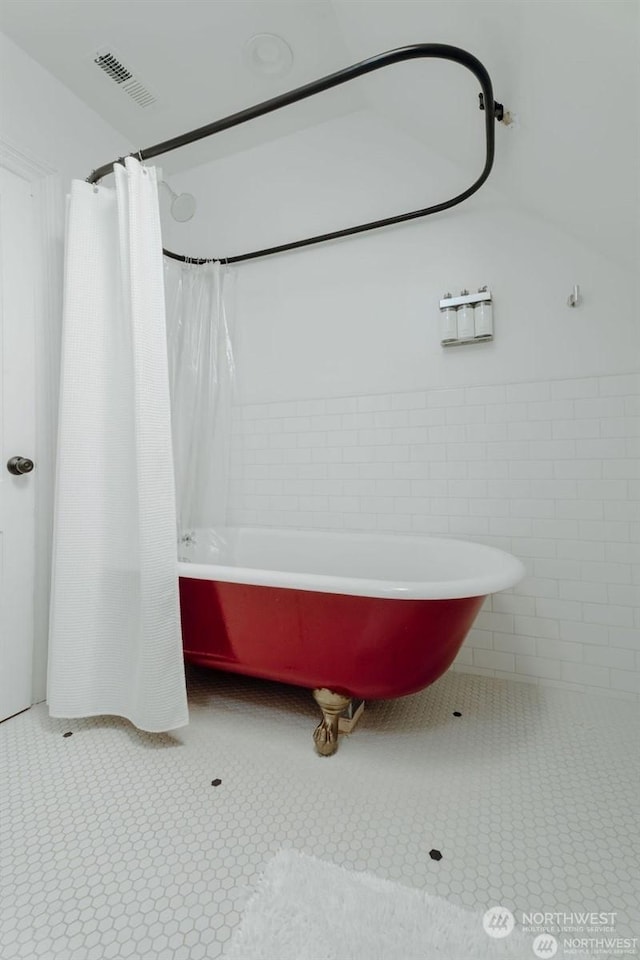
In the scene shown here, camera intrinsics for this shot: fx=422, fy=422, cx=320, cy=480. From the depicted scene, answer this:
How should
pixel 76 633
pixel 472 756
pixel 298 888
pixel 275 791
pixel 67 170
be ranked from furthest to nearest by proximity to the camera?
pixel 67 170, pixel 76 633, pixel 472 756, pixel 275 791, pixel 298 888

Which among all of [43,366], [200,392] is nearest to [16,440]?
[43,366]

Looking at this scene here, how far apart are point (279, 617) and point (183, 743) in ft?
1.84

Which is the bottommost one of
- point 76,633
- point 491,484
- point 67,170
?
point 76,633

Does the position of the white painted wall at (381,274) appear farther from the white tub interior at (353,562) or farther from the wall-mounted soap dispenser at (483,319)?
the white tub interior at (353,562)

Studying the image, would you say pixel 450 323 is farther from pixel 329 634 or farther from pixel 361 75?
pixel 329 634

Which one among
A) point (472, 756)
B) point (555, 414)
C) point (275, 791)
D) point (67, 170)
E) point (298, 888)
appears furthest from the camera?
point (67, 170)

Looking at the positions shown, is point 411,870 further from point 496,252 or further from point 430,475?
point 496,252

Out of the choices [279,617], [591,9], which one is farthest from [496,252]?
[279,617]

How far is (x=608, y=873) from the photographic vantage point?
926 mm

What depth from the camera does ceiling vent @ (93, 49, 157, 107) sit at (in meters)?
1.81

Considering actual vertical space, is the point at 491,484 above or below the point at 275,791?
above

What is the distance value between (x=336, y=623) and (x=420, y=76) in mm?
2019

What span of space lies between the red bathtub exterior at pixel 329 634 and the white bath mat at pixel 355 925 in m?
0.46

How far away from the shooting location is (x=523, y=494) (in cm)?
177
